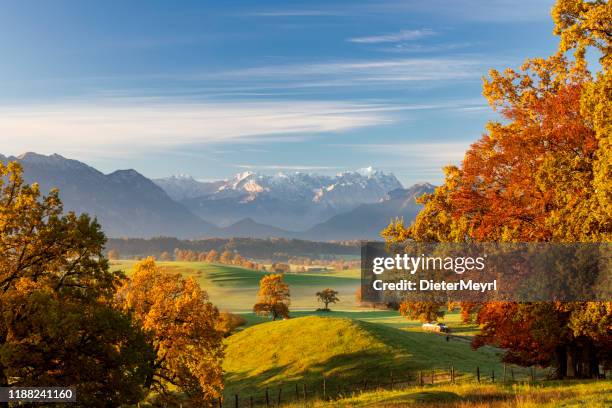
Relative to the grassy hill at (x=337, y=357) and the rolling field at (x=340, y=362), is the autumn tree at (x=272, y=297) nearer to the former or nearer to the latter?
the rolling field at (x=340, y=362)

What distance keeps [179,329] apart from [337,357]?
33124 millimetres

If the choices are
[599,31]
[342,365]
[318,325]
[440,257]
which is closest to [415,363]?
[342,365]

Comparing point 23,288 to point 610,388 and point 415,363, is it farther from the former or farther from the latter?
point 415,363

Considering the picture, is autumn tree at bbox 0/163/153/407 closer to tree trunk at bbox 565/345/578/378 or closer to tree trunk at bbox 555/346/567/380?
tree trunk at bbox 565/345/578/378

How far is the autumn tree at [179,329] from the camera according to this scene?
52325 millimetres

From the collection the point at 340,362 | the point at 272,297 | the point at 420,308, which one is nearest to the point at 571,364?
the point at 420,308

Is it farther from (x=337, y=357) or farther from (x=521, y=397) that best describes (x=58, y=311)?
(x=337, y=357)

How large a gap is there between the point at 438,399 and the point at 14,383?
921 inches

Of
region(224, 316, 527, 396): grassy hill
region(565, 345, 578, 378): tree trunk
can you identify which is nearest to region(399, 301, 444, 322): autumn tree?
region(565, 345, 578, 378): tree trunk

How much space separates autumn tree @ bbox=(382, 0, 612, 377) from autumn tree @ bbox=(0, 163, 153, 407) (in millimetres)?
20193

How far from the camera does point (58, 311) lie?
2559cm

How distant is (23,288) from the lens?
1107 inches

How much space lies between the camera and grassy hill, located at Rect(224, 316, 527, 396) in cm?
7256

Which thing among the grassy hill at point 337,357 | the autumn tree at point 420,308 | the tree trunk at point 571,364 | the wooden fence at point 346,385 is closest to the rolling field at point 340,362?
the grassy hill at point 337,357
